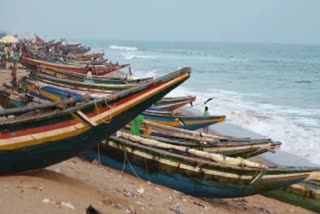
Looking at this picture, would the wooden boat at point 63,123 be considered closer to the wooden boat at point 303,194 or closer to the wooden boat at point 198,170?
the wooden boat at point 198,170

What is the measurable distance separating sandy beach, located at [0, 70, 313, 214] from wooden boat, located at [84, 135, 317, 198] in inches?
7.8

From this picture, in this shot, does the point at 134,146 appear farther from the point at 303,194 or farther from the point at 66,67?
the point at 66,67

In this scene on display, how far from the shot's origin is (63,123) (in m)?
6.21

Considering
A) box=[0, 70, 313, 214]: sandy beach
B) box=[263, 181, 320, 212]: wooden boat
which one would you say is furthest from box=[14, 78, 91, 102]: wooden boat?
box=[263, 181, 320, 212]: wooden boat

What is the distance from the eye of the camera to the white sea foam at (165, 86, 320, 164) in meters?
15.2

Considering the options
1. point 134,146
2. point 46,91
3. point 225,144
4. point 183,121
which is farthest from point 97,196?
point 46,91

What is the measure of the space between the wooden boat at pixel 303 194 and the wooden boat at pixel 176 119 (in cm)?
543

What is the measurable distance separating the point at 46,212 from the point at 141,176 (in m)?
3.36

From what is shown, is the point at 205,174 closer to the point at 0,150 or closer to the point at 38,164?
the point at 38,164

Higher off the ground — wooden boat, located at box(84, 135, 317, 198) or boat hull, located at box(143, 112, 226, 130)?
wooden boat, located at box(84, 135, 317, 198)

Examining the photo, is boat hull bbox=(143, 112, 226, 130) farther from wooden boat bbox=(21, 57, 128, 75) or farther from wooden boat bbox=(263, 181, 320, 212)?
wooden boat bbox=(21, 57, 128, 75)

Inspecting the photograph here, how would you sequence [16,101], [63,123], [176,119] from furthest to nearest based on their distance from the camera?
[176,119], [16,101], [63,123]

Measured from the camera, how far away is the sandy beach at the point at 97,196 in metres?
5.60

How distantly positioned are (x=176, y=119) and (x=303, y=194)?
5935 millimetres
